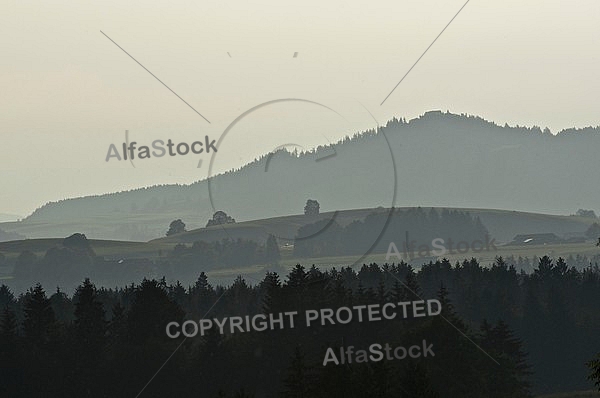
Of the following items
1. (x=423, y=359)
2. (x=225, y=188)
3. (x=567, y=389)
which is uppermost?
(x=225, y=188)

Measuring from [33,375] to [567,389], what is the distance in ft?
317

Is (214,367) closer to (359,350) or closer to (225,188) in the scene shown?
(359,350)

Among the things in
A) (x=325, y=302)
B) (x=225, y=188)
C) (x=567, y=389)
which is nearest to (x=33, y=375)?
(x=325, y=302)

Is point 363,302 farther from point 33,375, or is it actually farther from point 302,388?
point 302,388

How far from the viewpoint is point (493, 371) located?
143000mm

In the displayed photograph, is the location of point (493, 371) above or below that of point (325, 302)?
below

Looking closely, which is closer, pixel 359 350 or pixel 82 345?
pixel 359 350

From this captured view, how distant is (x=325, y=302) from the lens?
155500mm

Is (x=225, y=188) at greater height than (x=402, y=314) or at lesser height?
greater

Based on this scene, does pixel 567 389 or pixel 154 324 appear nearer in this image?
pixel 154 324

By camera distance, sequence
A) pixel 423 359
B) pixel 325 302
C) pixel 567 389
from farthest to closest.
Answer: pixel 567 389 → pixel 325 302 → pixel 423 359

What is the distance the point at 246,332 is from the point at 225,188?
6462 cm

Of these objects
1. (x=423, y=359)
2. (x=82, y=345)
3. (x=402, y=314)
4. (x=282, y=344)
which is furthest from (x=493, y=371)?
(x=82, y=345)

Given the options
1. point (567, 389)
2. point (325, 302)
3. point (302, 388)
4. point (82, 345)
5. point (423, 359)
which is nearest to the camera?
point (302, 388)
